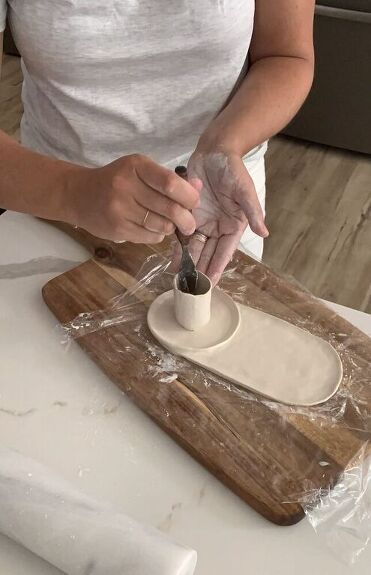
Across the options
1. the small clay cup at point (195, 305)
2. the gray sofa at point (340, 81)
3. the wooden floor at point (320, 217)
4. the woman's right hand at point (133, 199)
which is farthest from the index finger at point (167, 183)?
the gray sofa at point (340, 81)

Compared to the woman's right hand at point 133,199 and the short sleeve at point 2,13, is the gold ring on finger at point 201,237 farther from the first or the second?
the short sleeve at point 2,13

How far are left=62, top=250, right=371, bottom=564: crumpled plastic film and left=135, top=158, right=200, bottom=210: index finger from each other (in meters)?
0.16

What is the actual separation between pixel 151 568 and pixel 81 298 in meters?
0.35

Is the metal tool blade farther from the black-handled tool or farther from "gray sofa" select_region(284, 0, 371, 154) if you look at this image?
"gray sofa" select_region(284, 0, 371, 154)

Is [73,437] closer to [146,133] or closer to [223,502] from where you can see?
[223,502]

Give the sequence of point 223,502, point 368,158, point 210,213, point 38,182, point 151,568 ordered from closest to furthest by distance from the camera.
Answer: point 151,568 → point 223,502 → point 38,182 → point 210,213 → point 368,158

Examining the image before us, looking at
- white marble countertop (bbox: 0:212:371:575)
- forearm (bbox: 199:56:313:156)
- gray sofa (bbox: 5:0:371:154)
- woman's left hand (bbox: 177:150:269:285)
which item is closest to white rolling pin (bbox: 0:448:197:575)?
white marble countertop (bbox: 0:212:371:575)

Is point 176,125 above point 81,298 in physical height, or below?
above

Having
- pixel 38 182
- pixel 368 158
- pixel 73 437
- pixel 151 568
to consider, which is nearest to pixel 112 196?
pixel 38 182

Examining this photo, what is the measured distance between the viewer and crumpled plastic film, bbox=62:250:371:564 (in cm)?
55

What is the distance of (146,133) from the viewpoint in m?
0.88

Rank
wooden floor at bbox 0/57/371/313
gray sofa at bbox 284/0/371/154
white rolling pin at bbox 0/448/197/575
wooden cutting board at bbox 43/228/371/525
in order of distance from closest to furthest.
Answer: white rolling pin at bbox 0/448/197/575, wooden cutting board at bbox 43/228/371/525, wooden floor at bbox 0/57/371/313, gray sofa at bbox 284/0/371/154

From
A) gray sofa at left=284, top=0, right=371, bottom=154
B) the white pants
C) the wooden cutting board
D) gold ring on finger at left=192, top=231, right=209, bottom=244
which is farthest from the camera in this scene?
gray sofa at left=284, top=0, right=371, bottom=154

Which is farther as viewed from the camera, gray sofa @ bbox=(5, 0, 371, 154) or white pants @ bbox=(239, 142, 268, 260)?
gray sofa @ bbox=(5, 0, 371, 154)
